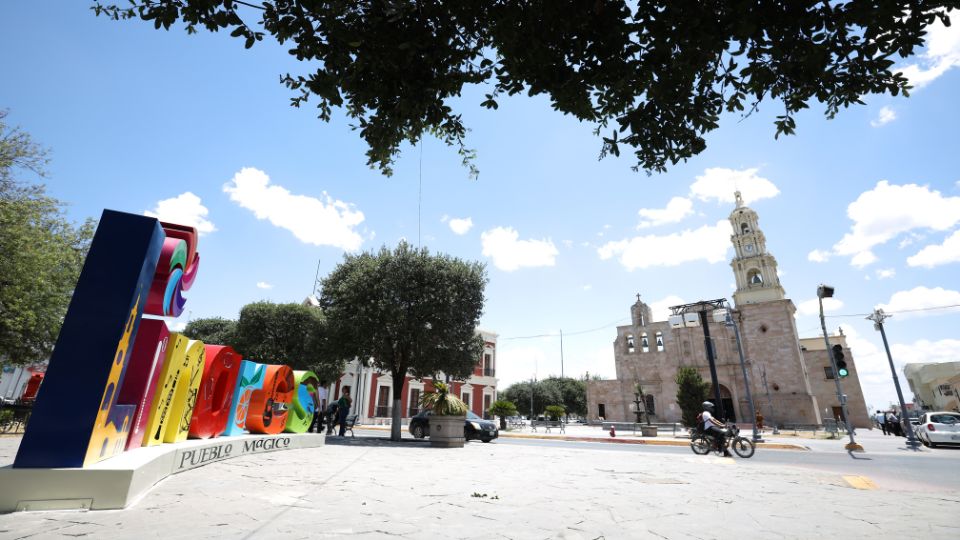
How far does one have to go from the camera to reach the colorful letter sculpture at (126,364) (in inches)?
165

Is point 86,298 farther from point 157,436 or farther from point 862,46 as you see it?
point 862,46

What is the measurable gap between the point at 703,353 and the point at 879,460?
30.8m

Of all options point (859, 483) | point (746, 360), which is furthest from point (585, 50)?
point (746, 360)

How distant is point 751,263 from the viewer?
140 ft

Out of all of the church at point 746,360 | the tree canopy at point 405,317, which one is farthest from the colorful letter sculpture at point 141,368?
the church at point 746,360

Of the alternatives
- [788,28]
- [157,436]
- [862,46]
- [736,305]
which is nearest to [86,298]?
[157,436]

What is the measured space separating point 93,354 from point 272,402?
6.57 metres

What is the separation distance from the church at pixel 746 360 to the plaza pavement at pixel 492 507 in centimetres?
3195

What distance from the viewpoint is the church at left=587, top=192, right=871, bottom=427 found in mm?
36469

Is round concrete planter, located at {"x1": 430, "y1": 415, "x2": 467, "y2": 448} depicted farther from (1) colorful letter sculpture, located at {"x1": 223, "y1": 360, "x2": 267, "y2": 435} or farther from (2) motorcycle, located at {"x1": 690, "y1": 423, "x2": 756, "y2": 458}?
(2) motorcycle, located at {"x1": 690, "y1": 423, "x2": 756, "y2": 458}

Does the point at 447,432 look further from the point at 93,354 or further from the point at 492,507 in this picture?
the point at 93,354

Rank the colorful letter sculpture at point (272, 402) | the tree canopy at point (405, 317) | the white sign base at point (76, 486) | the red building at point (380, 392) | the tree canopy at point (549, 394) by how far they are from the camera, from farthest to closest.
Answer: the tree canopy at point (549, 394), the red building at point (380, 392), the tree canopy at point (405, 317), the colorful letter sculpture at point (272, 402), the white sign base at point (76, 486)

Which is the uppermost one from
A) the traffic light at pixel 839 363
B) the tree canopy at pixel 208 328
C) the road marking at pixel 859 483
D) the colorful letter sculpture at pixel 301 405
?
the tree canopy at pixel 208 328

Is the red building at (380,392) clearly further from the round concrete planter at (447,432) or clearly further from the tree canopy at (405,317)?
the round concrete planter at (447,432)
